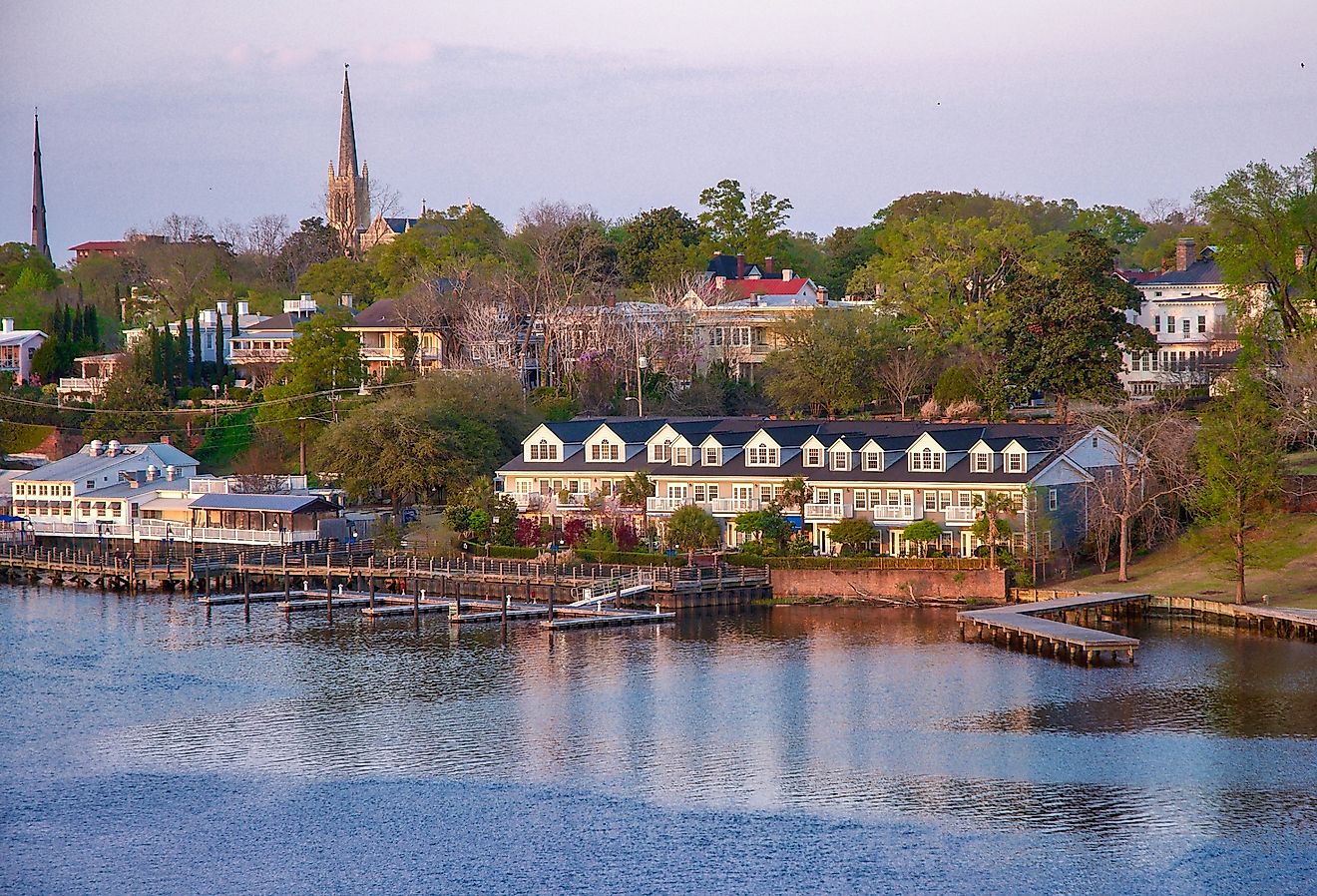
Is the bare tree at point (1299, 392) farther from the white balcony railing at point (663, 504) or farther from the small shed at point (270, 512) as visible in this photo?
the small shed at point (270, 512)

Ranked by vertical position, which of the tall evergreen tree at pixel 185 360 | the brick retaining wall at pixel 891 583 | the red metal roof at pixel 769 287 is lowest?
the brick retaining wall at pixel 891 583

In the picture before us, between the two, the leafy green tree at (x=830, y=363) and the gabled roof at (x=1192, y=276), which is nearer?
the leafy green tree at (x=830, y=363)

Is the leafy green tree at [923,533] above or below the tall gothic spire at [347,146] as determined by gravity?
below

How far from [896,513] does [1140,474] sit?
939cm

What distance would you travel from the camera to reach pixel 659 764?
4550 cm

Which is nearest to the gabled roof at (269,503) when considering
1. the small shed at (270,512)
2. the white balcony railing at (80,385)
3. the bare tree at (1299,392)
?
the small shed at (270,512)

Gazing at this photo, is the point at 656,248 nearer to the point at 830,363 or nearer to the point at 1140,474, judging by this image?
the point at 830,363

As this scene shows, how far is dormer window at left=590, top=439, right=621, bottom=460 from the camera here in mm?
79188

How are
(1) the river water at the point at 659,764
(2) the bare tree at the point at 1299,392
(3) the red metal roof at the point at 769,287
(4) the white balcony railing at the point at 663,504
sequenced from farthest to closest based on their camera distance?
(3) the red metal roof at the point at 769,287, (4) the white balcony railing at the point at 663,504, (2) the bare tree at the point at 1299,392, (1) the river water at the point at 659,764

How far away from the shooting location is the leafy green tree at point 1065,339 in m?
81.6

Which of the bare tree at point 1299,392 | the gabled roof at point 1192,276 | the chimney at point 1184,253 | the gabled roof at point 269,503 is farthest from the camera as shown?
the chimney at point 1184,253

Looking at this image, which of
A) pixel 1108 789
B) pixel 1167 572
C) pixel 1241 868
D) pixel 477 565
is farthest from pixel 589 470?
pixel 1241 868

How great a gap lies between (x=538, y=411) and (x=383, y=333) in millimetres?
22600

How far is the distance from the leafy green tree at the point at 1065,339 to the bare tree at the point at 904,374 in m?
8.68
